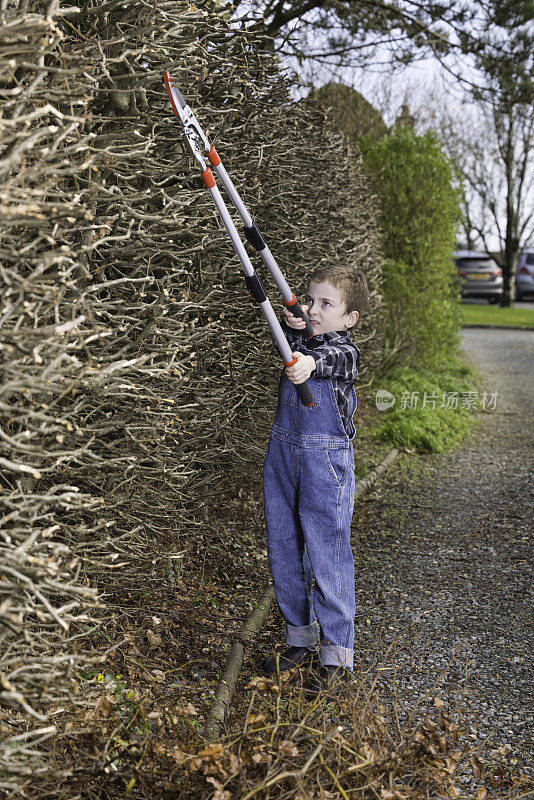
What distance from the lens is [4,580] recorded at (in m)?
1.88

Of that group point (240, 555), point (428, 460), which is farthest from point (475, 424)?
point (240, 555)

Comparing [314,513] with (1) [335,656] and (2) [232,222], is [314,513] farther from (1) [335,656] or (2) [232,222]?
(2) [232,222]

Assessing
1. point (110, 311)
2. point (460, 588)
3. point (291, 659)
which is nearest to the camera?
point (110, 311)

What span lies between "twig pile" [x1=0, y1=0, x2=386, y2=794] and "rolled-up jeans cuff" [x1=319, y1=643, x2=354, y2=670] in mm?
683

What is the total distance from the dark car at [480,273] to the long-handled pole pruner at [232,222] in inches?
885

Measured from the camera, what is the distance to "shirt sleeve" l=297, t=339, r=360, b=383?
2.84 m

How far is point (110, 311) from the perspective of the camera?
285cm

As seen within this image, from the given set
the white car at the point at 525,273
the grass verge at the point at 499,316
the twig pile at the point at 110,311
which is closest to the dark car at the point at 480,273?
the grass verge at the point at 499,316

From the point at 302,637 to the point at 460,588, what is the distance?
1.33 meters

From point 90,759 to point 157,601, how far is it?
4.24ft

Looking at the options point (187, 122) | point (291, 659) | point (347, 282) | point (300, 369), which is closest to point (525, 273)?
point (347, 282)

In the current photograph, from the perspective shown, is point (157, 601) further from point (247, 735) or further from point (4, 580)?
point (4, 580)

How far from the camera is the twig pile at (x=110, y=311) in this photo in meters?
1.92

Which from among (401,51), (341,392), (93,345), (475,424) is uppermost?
(401,51)
